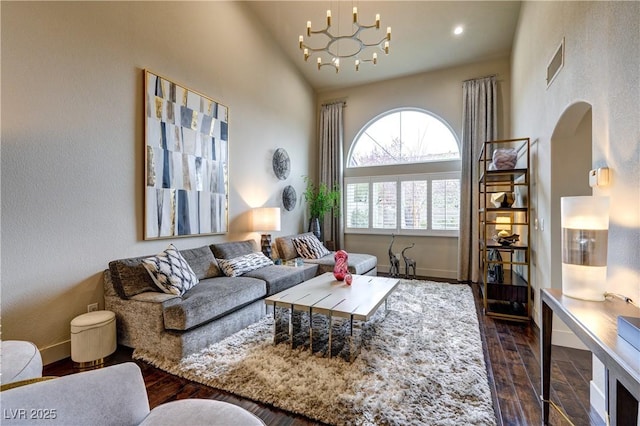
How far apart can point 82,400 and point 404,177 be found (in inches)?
216

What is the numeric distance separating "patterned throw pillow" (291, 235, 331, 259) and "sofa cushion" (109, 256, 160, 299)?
2.47 metres

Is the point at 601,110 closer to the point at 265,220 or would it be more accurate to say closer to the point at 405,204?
the point at 265,220

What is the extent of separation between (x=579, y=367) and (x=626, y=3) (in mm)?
2513

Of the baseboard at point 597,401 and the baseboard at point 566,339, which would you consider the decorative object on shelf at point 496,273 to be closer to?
the baseboard at point 566,339

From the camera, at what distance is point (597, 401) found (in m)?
1.75

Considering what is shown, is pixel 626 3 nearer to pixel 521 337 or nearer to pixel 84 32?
pixel 521 337

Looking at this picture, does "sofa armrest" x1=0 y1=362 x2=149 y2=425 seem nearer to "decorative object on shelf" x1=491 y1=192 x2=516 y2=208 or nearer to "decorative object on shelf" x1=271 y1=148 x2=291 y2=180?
"decorative object on shelf" x1=491 y1=192 x2=516 y2=208

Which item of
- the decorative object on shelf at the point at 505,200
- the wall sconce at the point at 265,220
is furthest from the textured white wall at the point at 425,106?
the wall sconce at the point at 265,220

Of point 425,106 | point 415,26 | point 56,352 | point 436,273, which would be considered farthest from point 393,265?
point 56,352

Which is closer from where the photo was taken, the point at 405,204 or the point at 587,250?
the point at 587,250

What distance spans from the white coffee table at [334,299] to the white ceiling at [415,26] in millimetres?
3942

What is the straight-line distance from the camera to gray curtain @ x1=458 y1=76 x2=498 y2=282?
4906 mm

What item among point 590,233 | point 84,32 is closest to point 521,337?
point 590,233

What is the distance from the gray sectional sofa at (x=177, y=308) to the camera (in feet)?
7.54
